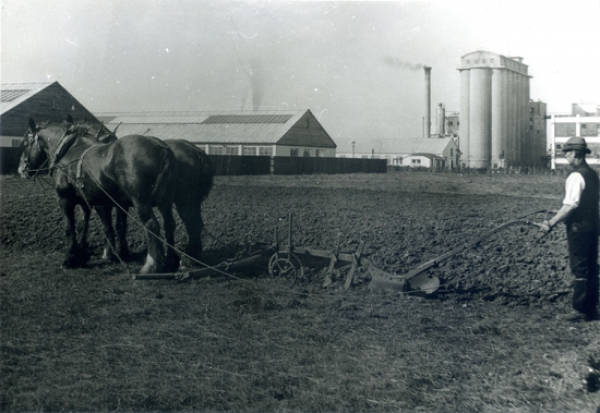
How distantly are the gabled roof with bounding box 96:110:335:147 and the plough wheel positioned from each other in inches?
152

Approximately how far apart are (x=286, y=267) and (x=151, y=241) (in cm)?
190

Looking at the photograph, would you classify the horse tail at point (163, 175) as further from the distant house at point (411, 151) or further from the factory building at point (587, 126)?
the distant house at point (411, 151)

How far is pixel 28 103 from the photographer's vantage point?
47.8 feet

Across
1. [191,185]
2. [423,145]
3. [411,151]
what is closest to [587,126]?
[191,185]

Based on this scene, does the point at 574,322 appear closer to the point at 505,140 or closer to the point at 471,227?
the point at 471,227

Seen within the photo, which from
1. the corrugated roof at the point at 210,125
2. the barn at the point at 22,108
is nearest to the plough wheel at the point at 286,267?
the corrugated roof at the point at 210,125

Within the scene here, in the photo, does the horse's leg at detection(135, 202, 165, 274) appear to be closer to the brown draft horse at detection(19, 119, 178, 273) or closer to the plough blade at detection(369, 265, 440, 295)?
the brown draft horse at detection(19, 119, 178, 273)

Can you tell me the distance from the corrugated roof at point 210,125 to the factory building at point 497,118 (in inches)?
721

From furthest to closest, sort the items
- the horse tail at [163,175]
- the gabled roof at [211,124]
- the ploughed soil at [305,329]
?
1. the gabled roof at [211,124]
2. the horse tail at [163,175]
3. the ploughed soil at [305,329]

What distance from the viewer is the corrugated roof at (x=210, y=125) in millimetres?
11570

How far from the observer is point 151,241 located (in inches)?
301

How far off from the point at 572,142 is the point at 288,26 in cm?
440

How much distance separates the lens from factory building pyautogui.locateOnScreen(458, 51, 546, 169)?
102 feet

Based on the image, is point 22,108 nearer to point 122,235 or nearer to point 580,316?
point 122,235
